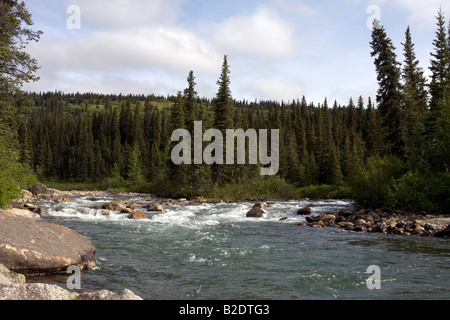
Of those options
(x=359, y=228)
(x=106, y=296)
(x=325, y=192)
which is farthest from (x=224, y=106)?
(x=106, y=296)

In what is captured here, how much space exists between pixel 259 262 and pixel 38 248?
Result: 21.2 feet

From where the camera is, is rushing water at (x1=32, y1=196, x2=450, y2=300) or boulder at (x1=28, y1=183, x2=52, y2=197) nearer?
rushing water at (x1=32, y1=196, x2=450, y2=300)

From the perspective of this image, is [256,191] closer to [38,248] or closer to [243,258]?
[243,258]

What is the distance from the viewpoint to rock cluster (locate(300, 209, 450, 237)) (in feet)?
54.1

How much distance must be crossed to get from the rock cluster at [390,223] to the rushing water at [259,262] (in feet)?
3.75

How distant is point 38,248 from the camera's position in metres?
9.27

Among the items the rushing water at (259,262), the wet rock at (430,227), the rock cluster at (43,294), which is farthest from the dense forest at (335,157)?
the rock cluster at (43,294)

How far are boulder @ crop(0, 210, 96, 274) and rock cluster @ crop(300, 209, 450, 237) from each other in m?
13.1

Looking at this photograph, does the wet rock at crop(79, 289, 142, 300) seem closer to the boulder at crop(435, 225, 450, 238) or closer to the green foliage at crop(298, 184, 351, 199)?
the boulder at crop(435, 225, 450, 238)

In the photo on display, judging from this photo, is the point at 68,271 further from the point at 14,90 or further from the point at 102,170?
the point at 102,170

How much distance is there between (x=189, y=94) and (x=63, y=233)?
42.8m

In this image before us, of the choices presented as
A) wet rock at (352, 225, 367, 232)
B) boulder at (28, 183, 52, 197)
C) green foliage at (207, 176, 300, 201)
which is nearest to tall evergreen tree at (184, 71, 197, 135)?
green foliage at (207, 176, 300, 201)

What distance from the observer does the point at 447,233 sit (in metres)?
15.6

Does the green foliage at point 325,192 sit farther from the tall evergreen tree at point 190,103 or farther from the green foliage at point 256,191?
the tall evergreen tree at point 190,103
